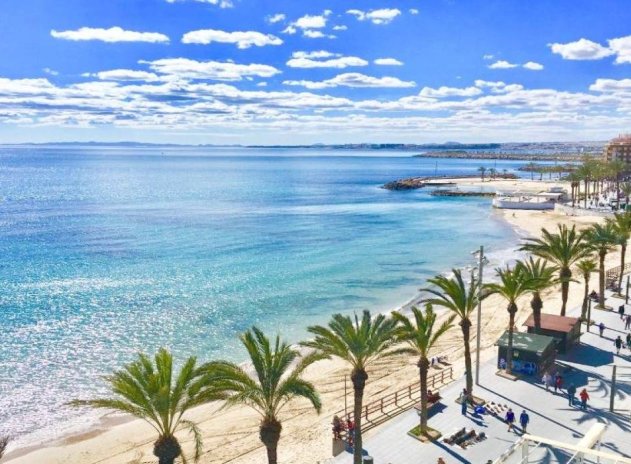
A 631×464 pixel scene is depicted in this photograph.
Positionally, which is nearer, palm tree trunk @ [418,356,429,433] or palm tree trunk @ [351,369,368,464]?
palm tree trunk @ [351,369,368,464]

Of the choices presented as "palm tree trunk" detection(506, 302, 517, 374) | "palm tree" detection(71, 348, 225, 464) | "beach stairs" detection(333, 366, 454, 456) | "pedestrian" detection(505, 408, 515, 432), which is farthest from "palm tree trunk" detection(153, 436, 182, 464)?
"palm tree trunk" detection(506, 302, 517, 374)

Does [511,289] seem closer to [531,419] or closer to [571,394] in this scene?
[571,394]

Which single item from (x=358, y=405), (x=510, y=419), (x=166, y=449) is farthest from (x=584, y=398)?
(x=166, y=449)

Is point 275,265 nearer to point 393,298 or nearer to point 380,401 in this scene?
point 393,298

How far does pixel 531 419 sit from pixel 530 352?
4889 millimetres

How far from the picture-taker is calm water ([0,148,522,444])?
1338 inches

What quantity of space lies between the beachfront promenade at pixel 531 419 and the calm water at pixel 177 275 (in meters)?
14.9

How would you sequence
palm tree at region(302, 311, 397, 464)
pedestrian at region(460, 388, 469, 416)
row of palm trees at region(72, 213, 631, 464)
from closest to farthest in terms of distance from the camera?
row of palm trees at region(72, 213, 631, 464) → palm tree at region(302, 311, 397, 464) → pedestrian at region(460, 388, 469, 416)

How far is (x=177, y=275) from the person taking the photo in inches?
2165

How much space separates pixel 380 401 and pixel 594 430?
615 inches

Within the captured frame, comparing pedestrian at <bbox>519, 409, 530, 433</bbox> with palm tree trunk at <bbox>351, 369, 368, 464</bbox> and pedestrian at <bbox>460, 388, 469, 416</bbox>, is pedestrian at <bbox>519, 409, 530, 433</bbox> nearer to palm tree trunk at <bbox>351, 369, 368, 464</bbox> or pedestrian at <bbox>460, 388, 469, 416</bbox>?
pedestrian at <bbox>460, 388, 469, 416</bbox>

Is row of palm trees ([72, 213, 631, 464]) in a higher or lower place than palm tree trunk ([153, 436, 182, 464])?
higher

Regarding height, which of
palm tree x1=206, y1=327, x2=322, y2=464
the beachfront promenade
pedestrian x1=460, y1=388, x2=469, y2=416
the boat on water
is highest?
palm tree x1=206, y1=327, x2=322, y2=464

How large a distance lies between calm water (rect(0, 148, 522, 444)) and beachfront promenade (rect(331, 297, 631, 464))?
48.8 ft
